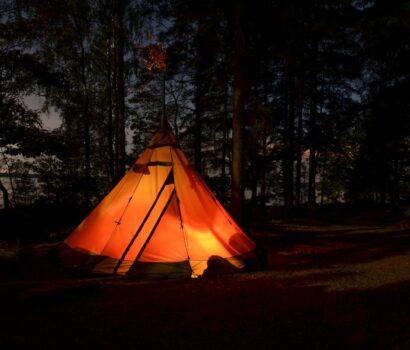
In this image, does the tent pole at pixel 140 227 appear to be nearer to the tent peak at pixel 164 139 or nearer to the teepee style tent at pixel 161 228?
the teepee style tent at pixel 161 228

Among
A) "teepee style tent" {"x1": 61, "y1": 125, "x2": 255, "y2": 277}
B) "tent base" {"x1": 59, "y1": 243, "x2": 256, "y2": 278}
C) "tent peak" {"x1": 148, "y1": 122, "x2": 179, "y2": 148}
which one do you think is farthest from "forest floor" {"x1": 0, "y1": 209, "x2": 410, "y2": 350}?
"tent peak" {"x1": 148, "y1": 122, "x2": 179, "y2": 148}

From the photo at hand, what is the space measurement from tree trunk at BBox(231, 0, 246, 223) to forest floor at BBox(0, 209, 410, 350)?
2.63 metres

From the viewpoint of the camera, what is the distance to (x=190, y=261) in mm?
7449

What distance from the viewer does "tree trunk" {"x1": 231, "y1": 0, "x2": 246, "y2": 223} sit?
10.1m

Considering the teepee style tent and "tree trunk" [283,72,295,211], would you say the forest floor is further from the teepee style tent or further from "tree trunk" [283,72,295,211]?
"tree trunk" [283,72,295,211]

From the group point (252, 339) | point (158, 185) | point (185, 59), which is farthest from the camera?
point (185, 59)

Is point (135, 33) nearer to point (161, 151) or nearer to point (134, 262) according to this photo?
point (161, 151)

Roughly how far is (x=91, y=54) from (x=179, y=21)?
38.8 feet

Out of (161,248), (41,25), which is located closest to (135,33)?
(41,25)

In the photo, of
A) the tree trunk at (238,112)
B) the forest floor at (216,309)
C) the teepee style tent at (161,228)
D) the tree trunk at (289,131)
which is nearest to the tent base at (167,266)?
the teepee style tent at (161,228)

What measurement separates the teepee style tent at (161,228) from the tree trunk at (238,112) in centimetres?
180

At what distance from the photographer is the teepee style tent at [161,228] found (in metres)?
7.50

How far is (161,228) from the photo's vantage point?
7.89m

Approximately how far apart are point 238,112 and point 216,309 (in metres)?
6.38
